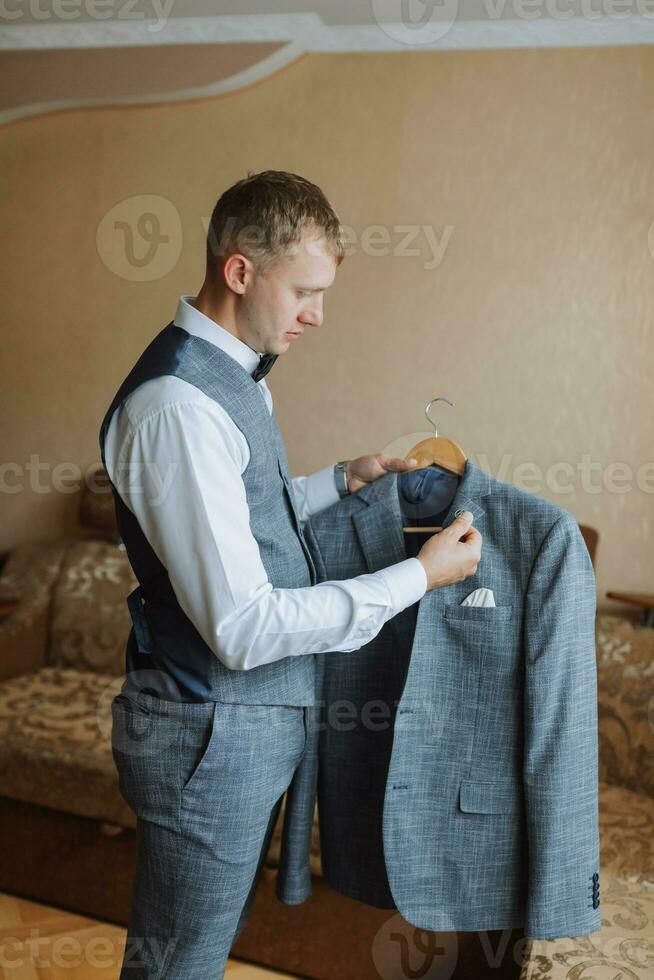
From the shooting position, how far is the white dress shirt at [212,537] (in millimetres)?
1143

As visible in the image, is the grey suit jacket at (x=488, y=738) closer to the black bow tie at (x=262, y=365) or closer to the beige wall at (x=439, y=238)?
the black bow tie at (x=262, y=365)

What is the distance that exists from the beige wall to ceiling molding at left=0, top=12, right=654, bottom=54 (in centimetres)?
5

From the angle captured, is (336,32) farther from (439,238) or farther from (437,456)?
(437,456)

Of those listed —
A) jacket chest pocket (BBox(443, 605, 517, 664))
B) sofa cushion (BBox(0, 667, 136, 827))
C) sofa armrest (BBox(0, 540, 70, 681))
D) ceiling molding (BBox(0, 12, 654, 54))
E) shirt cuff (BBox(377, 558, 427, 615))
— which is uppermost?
ceiling molding (BBox(0, 12, 654, 54))

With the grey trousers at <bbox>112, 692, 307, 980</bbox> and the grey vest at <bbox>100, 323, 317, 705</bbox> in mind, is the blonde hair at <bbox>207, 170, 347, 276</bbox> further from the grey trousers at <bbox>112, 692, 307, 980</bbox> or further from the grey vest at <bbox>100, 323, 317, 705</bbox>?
the grey trousers at <bbox>112, 692, 307, 980</bbox>

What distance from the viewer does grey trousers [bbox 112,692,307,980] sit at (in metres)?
1.26

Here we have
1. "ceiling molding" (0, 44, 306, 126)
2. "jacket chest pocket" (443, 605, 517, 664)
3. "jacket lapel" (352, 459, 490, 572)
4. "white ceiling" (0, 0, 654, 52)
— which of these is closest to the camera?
"jacket chest pocket" (443, 605, 517, 664)

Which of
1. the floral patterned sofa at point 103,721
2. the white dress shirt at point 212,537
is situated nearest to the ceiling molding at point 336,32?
the floral patterned sofa at point 103,721

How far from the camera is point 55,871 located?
2.37 meters

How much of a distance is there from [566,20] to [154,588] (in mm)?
2428

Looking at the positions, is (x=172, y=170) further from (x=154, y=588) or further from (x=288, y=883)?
(x=288, y=883)

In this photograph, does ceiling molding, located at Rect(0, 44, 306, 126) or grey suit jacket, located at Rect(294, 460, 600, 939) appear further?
ceiling molding, located at Rect(0, 44, 306, 126)

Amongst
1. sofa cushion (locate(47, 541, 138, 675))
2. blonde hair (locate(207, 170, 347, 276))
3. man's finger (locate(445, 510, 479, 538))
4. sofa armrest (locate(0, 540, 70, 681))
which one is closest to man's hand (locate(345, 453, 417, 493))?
man's finger (locate(445, 510, 479, 538))

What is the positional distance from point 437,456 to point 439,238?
1.61 metres
